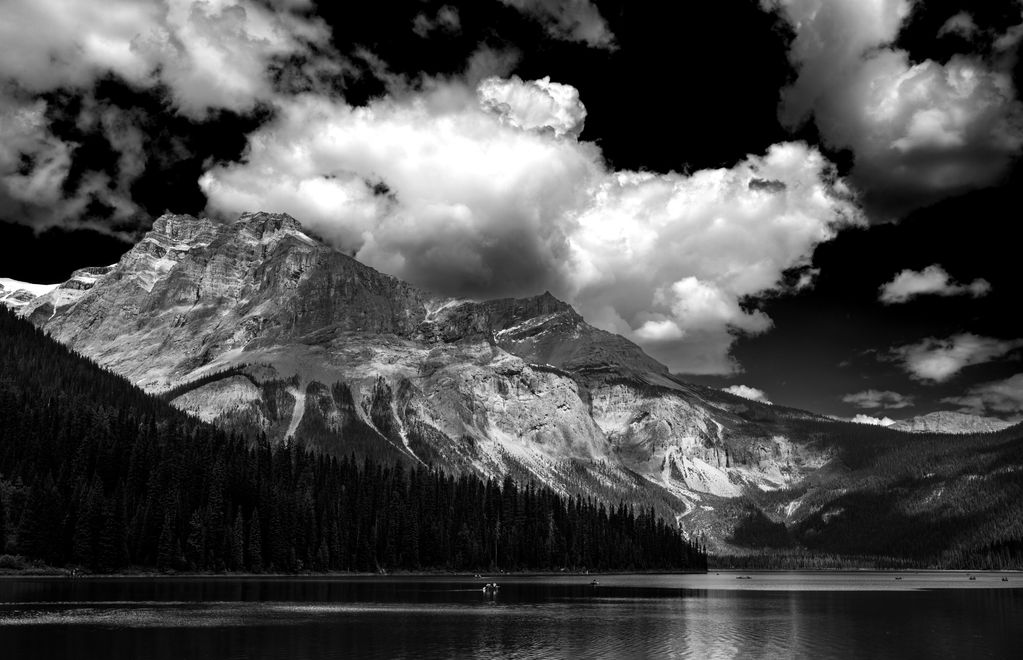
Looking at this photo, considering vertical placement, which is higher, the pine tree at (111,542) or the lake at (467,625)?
the pine tree at (111,542)

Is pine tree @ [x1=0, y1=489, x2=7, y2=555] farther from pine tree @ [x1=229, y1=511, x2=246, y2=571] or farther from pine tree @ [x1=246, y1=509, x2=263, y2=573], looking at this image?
pine tree @ [x1=246, y1=509, x2=263, y2=573]

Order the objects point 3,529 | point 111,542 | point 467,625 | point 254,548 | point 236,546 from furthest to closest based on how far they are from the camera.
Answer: point 254,548 < point 236,546 < point 111,542 < point 3,529 < point 467,625

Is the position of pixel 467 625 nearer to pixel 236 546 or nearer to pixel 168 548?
pixel 168 548

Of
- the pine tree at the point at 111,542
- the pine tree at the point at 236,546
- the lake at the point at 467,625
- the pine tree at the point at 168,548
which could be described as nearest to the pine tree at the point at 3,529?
the pine tree at the point at 111,542

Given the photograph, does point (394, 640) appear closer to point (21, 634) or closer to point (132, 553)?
point (21, 634)

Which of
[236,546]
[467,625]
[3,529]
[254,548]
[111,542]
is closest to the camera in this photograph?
[467,625]

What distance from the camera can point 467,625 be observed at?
92750mm

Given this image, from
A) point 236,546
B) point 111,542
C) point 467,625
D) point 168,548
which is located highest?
point 111,542

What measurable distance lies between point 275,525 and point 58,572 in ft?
157

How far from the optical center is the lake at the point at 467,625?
6944 cm

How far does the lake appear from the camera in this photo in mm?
69438

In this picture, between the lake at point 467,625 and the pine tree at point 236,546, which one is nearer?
the lake at point 467,625

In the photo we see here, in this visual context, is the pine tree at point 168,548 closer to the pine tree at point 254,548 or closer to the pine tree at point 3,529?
the pine tree at point 254,548

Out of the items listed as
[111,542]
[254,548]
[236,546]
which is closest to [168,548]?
[111,542]
